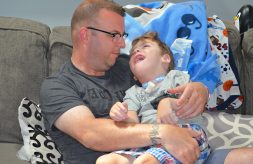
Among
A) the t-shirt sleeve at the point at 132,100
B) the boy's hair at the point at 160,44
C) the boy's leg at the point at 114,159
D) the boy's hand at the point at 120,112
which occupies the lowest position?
the boy's leg at the point at 114,159

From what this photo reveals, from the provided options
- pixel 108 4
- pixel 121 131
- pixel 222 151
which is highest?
pixel 108 4

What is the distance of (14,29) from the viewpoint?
2162 mm

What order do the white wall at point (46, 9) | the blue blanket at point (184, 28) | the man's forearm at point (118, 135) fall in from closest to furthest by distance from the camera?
the man's forearm at point (118, 135) < the blue blanket at point (184, 28) < the white wall at point (46, 9)

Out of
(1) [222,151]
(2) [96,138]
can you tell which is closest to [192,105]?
(1) [222,151]

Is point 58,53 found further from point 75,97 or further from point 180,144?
point 180,144

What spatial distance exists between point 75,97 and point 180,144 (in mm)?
468

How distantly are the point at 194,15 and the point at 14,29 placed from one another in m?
0.91

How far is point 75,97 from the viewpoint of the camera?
1755 mm

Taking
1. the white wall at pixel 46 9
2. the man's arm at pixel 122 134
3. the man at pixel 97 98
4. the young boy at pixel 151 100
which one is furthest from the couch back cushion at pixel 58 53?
the white wall at pixel 46 9

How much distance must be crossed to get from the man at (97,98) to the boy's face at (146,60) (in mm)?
101

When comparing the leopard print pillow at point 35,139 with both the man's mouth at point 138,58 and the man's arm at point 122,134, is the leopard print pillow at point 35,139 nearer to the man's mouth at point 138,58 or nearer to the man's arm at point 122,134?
the man's arm at point 122,134

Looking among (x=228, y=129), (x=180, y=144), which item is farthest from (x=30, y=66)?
(x=228, y=129)

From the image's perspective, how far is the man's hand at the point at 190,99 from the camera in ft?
5.55

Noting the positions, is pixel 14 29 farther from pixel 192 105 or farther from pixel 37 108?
pixel 192 105
